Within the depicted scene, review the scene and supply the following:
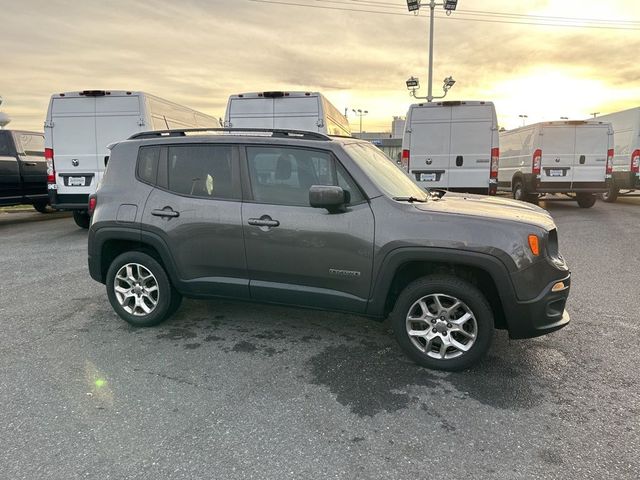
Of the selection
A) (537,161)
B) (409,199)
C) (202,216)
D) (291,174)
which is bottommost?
(202,216)

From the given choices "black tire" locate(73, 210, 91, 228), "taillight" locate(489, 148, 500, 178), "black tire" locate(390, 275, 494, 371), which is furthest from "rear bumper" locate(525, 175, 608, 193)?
"black tire" locate(73, 210, 91, 228)

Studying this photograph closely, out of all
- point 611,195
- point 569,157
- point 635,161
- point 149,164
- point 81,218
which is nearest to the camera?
point 149,164

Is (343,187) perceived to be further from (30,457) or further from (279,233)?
(30,457)

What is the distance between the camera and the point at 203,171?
3988 mm

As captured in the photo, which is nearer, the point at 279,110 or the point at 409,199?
the point at 409,199

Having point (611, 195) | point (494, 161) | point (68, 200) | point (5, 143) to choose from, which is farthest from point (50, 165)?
point (611, 195)

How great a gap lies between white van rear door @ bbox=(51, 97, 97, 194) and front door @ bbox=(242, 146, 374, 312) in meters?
6.64

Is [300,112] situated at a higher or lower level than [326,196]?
higher

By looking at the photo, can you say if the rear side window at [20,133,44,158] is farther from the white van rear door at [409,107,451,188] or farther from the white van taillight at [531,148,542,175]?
the white van taillight at [531,148,542,175]

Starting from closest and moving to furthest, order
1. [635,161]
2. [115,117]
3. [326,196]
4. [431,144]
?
[326,196] < [115,117] < [431,144] < [635,161]

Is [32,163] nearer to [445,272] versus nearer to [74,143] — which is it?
[74,143]

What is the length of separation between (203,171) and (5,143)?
31.1ft

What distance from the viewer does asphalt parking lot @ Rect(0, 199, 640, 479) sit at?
2.41 meters

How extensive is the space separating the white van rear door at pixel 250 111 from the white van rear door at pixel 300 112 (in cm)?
26
